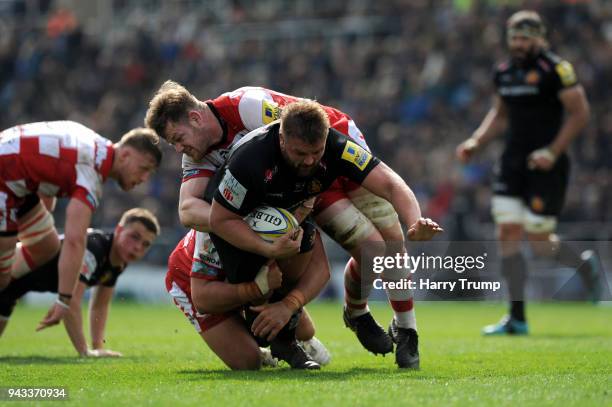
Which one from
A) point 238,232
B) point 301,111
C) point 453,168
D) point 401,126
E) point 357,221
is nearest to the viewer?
point 301,111

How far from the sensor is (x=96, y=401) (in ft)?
16.4

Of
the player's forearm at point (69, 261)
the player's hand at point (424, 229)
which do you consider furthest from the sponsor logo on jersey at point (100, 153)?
the player's hand at point (424, 229)

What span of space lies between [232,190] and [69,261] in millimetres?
1777

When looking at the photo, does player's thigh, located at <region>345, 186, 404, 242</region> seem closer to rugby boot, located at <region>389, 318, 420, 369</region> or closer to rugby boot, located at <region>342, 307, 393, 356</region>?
rugby boot, located at <region>342, 307, 393, 356</region>

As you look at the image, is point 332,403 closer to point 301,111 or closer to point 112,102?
point 301,111

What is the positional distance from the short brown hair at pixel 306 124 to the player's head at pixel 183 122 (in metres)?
1.12

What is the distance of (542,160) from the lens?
32.2ft

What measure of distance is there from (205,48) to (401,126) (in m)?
5.83

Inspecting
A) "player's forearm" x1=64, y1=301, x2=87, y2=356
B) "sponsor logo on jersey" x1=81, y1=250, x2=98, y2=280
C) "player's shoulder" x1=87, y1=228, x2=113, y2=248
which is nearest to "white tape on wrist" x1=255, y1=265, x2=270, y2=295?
"player's forearm" x1=64, y1=301, x2=87, y2=356

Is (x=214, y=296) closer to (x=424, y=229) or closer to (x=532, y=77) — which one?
(x=424, y=229)

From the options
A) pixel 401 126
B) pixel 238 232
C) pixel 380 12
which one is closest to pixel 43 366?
pixel 238 232

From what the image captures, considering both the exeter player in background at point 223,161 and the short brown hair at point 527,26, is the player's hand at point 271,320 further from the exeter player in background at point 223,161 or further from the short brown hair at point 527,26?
the short brown hair at point 527,26

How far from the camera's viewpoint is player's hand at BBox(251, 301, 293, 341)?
6.31m

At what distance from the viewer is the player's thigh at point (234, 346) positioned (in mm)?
6727
